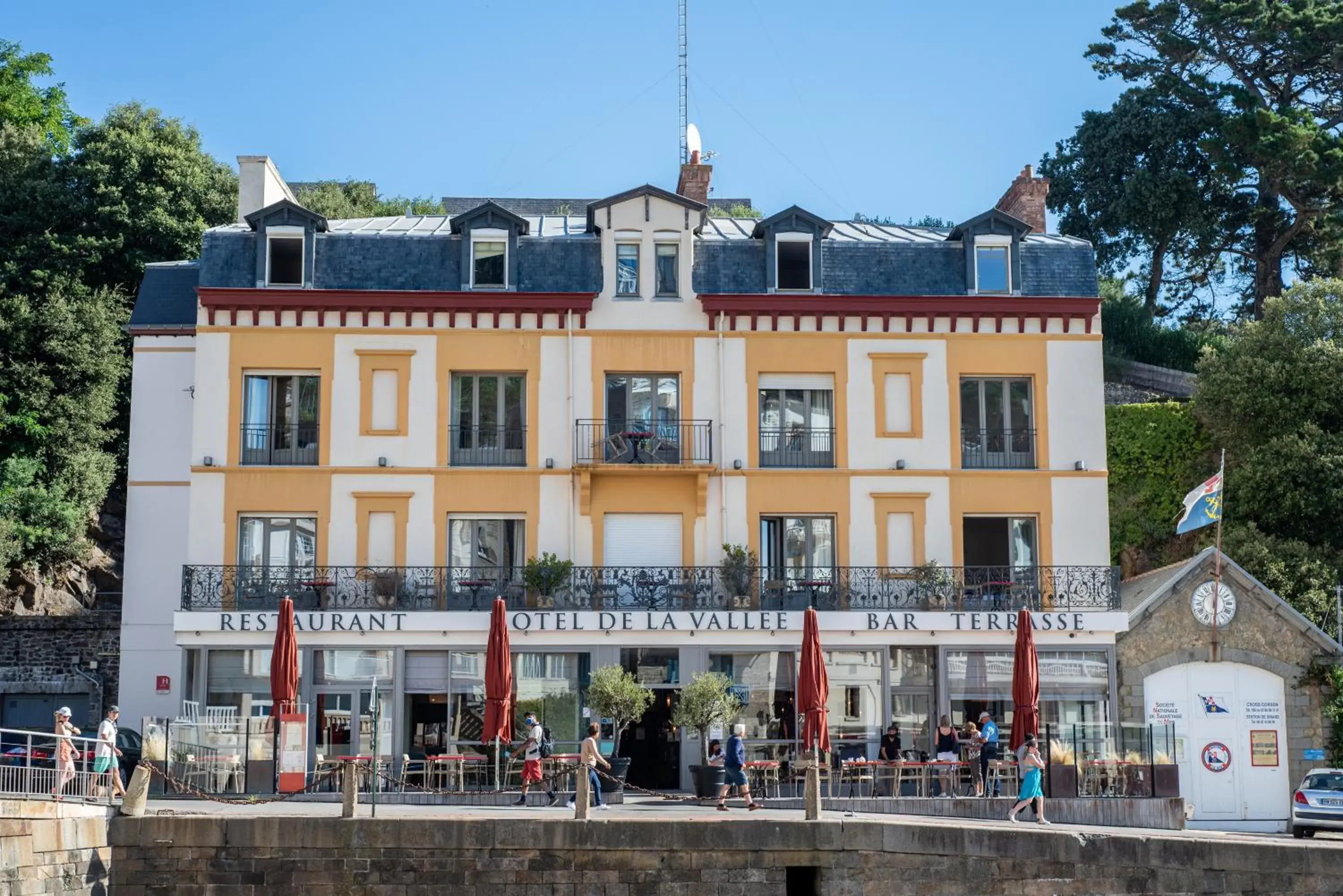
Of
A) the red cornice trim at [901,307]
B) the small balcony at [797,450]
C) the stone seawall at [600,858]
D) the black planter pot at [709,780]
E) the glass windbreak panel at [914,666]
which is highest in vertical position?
the red cornice trim at [901,307]

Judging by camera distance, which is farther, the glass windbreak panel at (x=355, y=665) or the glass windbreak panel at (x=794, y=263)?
the glass windbreak panel at (x=794, y=263)

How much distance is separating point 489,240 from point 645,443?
5102 millimetres

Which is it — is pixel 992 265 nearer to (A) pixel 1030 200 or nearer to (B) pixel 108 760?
(A) pixel 1030 200

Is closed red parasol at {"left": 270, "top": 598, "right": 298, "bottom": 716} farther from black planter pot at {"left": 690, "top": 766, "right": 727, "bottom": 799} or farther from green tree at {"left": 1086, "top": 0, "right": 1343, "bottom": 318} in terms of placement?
green tree at {"left": 1086, "top": 0, "right": 1343, "bottom": 318}

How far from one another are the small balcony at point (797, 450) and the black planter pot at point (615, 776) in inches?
320

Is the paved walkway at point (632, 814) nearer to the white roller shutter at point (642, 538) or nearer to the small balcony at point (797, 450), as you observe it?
the white roller shutter at point (642, 538)

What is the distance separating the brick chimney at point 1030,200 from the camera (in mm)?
39312

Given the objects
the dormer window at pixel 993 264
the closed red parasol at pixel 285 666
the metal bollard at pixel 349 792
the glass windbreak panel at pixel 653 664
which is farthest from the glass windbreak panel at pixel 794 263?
the metal bollard at pixel 349 792

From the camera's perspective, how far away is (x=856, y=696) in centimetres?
3312

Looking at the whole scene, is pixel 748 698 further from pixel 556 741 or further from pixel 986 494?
pixel 986 494

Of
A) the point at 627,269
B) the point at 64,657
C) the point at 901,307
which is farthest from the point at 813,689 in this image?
the point at 64,657

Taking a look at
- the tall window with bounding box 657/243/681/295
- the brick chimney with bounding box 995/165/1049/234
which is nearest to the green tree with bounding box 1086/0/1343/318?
the brick chimney with bounding box 995/165/1049/234

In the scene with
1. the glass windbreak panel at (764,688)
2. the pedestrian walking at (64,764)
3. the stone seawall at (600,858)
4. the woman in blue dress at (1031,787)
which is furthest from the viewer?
the glass windbreak panel at (764,688)

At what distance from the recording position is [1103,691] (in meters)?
33.3
